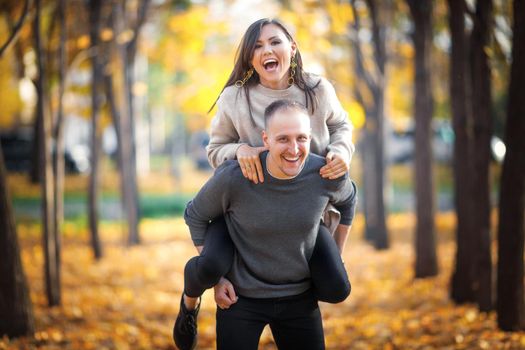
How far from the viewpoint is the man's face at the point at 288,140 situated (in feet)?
9.98

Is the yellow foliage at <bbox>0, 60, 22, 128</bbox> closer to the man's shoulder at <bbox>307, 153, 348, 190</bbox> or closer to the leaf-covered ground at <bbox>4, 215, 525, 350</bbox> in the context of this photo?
the leaf-covered ground at <bbox>4, 215, 525, 350</bbox>

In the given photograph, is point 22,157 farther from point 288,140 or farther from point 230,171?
point 288,140

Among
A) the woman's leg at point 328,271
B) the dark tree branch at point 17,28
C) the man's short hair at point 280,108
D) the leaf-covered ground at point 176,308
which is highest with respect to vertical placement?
the dark tree branch at point 17,28

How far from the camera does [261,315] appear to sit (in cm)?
335

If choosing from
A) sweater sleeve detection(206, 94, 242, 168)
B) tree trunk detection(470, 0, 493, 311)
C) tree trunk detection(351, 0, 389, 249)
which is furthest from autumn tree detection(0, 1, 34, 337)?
tree trunk detection(351, 0, 389, 249)

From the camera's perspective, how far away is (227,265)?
3250 millimetres

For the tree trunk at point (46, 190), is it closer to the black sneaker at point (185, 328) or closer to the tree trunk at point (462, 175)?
the tree trunk at point (462, 175)

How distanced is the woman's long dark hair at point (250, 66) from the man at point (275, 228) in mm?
316

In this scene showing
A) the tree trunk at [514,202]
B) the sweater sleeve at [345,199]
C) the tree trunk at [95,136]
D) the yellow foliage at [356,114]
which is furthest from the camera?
the yellow foliage at [356,114]

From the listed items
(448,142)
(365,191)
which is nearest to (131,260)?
(365,191)

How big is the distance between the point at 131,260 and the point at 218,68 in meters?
6.25

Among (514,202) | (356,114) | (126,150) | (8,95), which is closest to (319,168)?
(514,202)

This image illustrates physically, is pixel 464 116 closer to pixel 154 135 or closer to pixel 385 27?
pixel 385 27

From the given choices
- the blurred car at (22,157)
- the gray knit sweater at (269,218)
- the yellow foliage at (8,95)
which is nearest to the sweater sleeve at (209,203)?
the gray knit sweater at (269,218)
